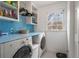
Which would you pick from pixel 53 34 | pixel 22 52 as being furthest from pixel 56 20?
pixel 22 52

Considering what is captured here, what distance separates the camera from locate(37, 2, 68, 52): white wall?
4840mm

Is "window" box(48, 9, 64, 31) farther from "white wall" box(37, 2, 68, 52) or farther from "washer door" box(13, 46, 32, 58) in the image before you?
"washer door" box(13, 46, 32, 58)

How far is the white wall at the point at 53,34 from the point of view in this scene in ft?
15.9

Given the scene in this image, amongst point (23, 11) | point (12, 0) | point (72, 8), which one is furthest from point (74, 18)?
point (12, 0)

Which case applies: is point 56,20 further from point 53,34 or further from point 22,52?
point 22,52

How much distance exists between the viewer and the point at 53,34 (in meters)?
4.96

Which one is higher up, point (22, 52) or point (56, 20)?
point (56, 20)

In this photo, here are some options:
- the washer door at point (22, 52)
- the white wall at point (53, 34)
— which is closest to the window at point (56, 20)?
the white wall at point (53, 34)

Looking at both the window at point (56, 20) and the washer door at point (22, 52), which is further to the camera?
the window at point (56, 20)

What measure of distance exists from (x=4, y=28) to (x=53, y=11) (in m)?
3.26

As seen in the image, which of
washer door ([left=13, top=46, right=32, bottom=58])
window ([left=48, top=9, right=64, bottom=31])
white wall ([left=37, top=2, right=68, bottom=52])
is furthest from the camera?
window ([left=48, top=9, right=64, bottom=31])

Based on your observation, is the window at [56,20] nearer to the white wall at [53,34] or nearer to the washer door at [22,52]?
the white wall at [53,34]

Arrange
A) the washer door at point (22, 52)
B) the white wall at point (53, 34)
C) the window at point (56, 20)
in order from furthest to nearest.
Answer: the window at point (56, 20), the white wall at point (53, 34), the washer door at point (22, 52)

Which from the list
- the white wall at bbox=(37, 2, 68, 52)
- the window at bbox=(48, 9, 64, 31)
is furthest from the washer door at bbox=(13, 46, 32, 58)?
the window at bbox=(48, 9, 64, 31)
